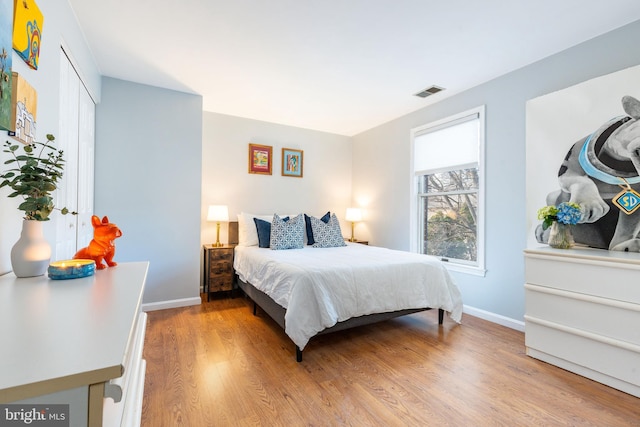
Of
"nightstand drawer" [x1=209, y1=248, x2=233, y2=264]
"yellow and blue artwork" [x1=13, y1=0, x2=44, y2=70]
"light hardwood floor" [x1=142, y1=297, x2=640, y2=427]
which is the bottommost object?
"light hardwood floor" [x1=142, y1=297, x2=640, y2=427]

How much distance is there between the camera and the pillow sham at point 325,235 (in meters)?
3.83

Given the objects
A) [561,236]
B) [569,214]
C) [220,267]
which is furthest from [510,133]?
[220,267]

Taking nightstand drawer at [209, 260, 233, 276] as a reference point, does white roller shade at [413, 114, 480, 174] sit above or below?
above

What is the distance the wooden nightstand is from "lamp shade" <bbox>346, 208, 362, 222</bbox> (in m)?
1.98

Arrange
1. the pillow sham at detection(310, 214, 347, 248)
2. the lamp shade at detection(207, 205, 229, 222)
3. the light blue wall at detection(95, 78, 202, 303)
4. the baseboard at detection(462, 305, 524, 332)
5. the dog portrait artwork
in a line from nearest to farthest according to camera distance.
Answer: the dog portrait artwork → the baseboard at detection(462, 305, 524, 332) → the light blue wall at detection(95, 78, 202, 303) → the lamp shade at detection(207, 205, 229, 222) → the pillow sham at detection(310, 214, 347, 248)

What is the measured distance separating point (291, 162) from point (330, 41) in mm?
2390

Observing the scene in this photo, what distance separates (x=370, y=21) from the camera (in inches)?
84.0

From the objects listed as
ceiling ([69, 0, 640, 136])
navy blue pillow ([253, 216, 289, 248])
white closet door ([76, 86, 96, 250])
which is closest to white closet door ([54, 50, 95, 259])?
white closet door ([76, 86, 96, 250])

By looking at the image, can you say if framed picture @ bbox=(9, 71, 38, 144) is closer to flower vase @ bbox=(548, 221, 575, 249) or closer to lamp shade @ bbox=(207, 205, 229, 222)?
lamp shade @ bbox=(207, 205, 229, 222)

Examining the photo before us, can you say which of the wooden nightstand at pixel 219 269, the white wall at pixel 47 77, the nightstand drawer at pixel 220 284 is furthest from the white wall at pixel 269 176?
the white wall at pixel 47 77

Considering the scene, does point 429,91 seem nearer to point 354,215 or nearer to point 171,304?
point 354,215

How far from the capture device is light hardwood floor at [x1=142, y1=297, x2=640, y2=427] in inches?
62.9

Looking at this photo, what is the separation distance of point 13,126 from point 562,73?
3.72m

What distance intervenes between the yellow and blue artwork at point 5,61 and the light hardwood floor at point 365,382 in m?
1.57
